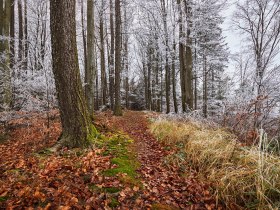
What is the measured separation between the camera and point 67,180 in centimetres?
252

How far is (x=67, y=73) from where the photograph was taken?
3627 millimetres

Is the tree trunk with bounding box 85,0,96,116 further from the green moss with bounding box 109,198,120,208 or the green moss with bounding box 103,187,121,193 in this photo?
the green moss with bounding box 109,198,120,208

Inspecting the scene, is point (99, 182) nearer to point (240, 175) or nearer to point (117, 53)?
point (240, 175)

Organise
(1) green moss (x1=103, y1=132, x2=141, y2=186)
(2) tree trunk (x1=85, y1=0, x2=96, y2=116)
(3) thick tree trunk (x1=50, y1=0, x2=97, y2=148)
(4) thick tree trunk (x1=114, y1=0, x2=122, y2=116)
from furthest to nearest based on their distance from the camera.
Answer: (4) thick tree trunk (x1=114, y1=0, x2=122, y2=116), (2) tree trunk (x1=85, y1=0, x2=96, y2=116), (3) thick tree trunk (x1=50, y1=0, x2=97, y2=148), (1) green moss (x1=103, y1=132, x2=141, y2=186)

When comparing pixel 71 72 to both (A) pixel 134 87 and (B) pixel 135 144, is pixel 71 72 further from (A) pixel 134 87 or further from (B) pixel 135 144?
(A) pixel 134 87

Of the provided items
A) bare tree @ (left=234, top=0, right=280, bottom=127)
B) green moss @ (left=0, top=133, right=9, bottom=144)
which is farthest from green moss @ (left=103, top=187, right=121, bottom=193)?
bare tree @ (left=234, top=0, right=280, bottom=127)

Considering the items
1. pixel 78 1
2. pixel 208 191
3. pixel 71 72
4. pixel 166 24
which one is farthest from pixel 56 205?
pixel 78 1

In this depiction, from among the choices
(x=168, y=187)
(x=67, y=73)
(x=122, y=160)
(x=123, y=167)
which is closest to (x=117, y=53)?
(x=67, y=73)

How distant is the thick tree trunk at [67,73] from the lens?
140 inches

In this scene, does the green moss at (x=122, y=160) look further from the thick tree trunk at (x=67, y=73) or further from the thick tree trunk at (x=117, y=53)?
the thick tree trunk at (x=117, y=53)

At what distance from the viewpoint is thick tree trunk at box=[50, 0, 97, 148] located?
3.54 metres

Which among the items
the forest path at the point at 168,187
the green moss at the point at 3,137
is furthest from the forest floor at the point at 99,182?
the green moss at the point at 3,137

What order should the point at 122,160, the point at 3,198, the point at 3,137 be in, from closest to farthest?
the point at 3,198
the point at 122,160
the point at 3,137

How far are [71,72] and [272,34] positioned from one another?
12433 mm
